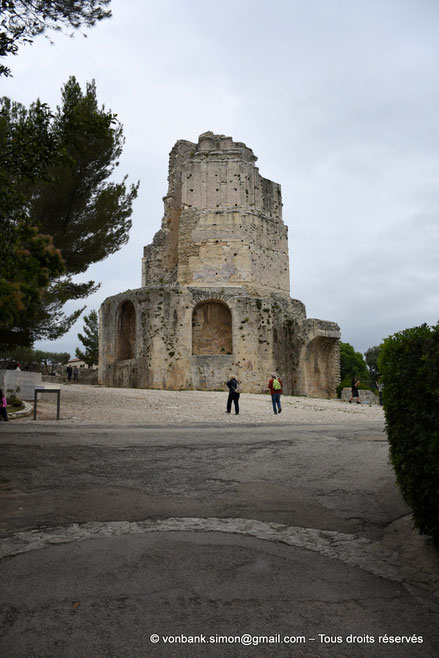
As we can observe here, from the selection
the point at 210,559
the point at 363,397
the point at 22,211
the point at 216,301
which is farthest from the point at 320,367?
the point at 210,559

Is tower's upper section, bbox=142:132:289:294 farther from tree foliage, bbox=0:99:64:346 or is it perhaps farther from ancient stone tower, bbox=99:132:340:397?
tree foliage, bbox=0:99:64:346

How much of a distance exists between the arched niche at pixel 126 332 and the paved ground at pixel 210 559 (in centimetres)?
1837

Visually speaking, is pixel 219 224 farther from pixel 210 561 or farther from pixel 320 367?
pixel 210 561

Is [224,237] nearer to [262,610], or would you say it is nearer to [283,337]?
[283,337]

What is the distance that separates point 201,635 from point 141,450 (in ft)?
15.0

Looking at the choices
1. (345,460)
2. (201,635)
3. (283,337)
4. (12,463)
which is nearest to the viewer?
(201,635)

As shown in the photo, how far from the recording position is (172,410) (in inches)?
564

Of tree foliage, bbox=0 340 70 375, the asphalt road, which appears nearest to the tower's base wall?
tree foliage, bbox=0 340 70 375

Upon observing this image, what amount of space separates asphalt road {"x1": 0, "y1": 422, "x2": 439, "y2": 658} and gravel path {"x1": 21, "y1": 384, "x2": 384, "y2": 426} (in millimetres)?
6141

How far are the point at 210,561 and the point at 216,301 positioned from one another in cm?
Result: 2060

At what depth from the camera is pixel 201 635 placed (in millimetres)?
2217

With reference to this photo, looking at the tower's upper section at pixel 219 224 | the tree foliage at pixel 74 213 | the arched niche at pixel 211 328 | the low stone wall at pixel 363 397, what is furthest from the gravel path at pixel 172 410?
the tower's upper section at pixel 219 224

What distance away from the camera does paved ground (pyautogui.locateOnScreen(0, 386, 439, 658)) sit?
7.26 ft

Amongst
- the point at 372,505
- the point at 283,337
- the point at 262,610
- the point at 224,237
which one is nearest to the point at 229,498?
the point at 372,505
